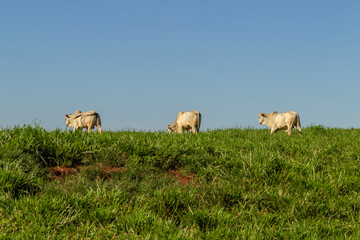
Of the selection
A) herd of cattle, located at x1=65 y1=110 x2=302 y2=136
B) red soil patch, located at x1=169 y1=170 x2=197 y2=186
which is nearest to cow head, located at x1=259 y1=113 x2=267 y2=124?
herd of cattle, located at x1=65 y1=110 x2=302 y2=136

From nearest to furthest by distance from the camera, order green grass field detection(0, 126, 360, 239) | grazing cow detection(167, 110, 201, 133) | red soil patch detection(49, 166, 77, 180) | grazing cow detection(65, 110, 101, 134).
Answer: green grass field detection(0, 126, 360, 239) < red soil patch detection(49, 166, 77, 180) < grazing cow detection(167, 110, 201, 133) < grazing cow detection(65, 110, 101, 134)

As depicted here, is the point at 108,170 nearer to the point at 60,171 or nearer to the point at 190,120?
the point at 60,171

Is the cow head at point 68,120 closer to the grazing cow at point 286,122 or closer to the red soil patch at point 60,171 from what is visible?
the grazing cow at point 286,122

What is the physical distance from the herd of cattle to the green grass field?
6566 mm

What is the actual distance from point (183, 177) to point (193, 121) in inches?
365

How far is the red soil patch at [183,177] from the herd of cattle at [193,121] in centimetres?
683

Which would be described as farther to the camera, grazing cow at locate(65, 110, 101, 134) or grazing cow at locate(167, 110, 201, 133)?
grazing cow at locate(65, 110, 101, 134)

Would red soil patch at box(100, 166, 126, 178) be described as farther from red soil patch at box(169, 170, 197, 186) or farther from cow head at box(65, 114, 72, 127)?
cow head at box(65, 114, 72, 127)

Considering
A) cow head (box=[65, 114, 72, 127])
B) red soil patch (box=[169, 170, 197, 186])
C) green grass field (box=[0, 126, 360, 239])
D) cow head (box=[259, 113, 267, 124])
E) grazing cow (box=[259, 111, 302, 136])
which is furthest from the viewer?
cow head (box=[65, 114, 72, 127])

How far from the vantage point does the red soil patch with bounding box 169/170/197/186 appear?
6.83 meters

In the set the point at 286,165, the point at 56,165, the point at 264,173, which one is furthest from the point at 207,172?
the point at 56,165

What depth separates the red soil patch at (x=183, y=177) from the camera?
269 inches

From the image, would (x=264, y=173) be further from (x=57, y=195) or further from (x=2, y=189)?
(x=2, y=189)

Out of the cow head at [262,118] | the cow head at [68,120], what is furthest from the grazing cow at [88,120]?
the cow head at [262,118]
